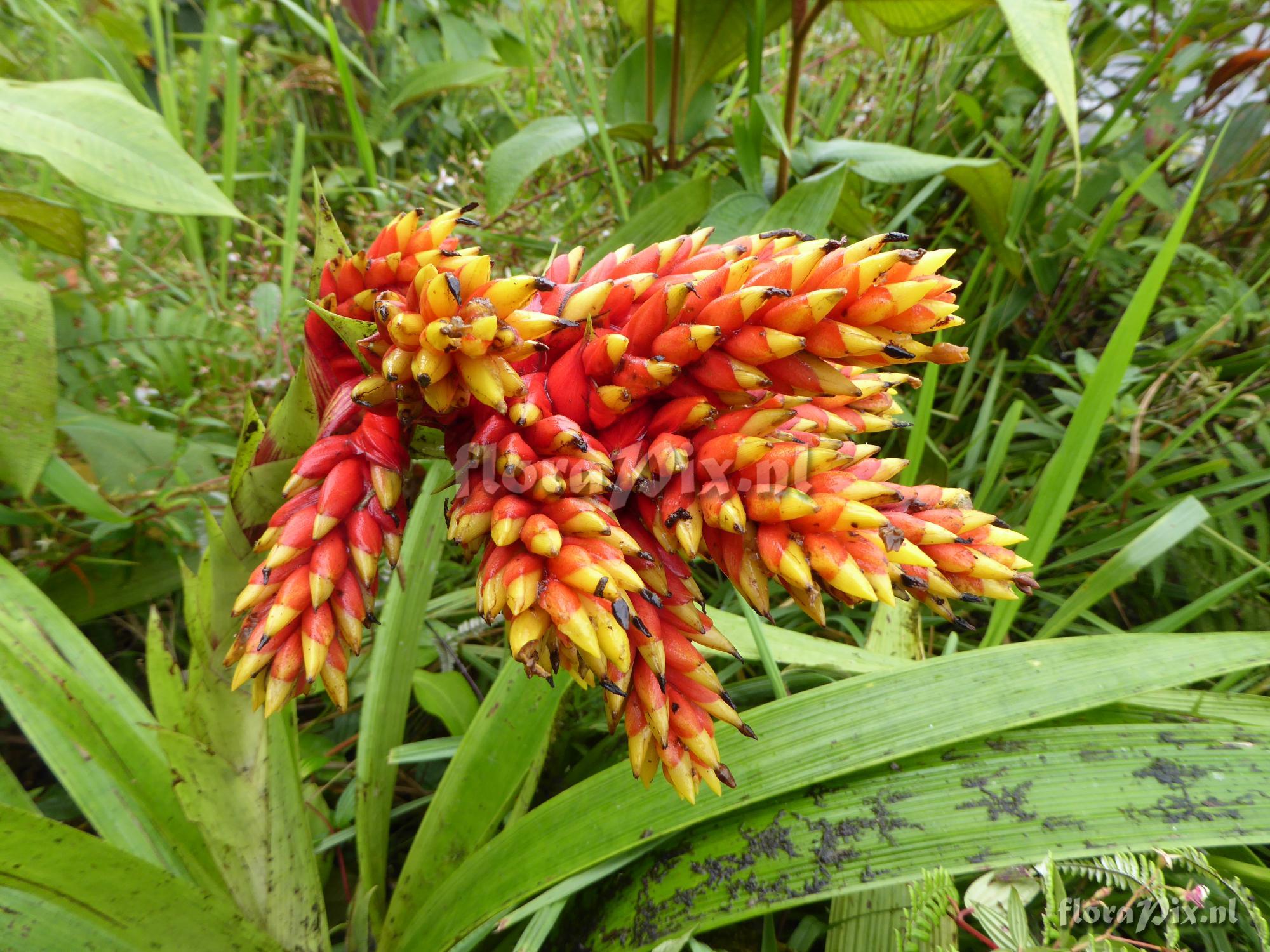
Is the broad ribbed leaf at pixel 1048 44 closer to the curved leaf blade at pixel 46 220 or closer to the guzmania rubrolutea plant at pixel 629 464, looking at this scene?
the guzmania rubrolutea plant at pixel 629 464

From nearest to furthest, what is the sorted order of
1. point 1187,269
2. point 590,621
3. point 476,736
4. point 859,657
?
1. point 590,621
2. point 476,736
3. point 859,657
4. point 1187,269

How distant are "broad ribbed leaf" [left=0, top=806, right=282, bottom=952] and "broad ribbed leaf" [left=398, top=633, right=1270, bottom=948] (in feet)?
1.17

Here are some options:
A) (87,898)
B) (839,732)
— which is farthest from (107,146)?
(839,732)

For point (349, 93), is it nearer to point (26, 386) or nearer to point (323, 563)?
point (26, 386)

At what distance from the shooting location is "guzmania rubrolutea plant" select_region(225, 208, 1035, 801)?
64cm

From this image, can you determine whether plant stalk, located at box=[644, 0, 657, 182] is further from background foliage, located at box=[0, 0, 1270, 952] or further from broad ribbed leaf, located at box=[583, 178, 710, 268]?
broad ribbed leaf, located at box=[583, 178, 710, 268]

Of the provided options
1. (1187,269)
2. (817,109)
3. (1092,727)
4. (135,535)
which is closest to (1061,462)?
(1092,727)

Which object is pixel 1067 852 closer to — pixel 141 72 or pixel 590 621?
pixel 590 621

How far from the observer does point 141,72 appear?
11.9 ft

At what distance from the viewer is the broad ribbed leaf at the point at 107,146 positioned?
1.27 m

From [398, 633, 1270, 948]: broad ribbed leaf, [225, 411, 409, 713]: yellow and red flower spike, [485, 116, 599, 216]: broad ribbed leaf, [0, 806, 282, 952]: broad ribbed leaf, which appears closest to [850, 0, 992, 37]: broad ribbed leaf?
[485, 116, 599, 216]: broad ribbed leaf

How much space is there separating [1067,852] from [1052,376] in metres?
1.73

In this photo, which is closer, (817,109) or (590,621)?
(590,621)

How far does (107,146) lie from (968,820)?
1887 mm
